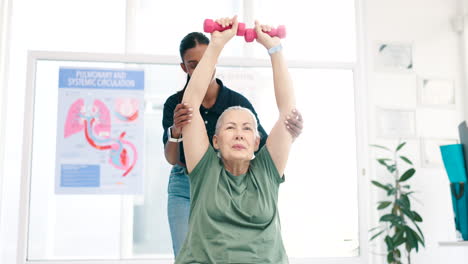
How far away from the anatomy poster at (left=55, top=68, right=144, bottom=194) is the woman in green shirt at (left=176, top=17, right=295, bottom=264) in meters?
1.49

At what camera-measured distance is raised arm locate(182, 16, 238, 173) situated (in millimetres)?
1606

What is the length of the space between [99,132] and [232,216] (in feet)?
5.89

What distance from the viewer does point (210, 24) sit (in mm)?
1620

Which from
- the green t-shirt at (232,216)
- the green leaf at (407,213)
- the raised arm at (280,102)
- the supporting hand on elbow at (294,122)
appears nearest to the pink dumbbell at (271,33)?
the raised arm at (280,102)

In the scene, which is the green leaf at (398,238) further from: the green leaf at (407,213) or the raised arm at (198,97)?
the raised arm at (198,97)

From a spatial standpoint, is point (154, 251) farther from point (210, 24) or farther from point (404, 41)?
point (404, 41)

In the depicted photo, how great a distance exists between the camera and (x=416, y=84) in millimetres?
3645

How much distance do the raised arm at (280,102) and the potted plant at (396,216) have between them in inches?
71.1

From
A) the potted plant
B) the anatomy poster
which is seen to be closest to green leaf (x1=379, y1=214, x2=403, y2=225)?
the potted plant

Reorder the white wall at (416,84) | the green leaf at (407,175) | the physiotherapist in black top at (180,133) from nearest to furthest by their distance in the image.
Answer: the physiotherapist in black top at (180,133), the green leaf at (407,175), the white wall at (416,84)

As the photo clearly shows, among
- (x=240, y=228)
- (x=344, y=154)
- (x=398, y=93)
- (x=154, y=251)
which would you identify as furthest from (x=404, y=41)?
(x=240, y=228)

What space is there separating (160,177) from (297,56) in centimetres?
138

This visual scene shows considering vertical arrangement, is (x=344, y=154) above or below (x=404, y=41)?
below

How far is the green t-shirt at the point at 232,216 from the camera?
1434 mm
